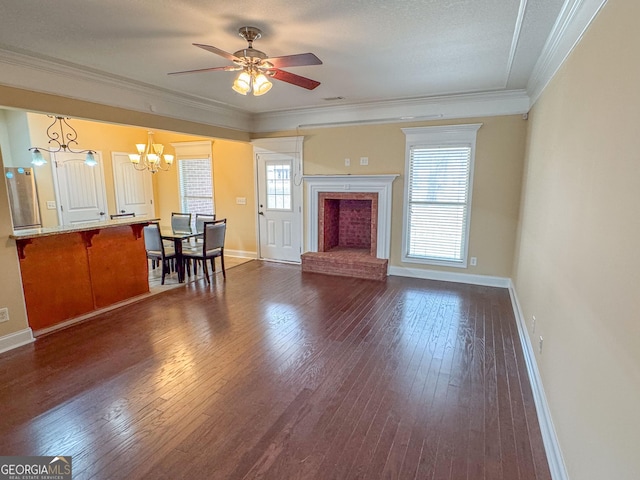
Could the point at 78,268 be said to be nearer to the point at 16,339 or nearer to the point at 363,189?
the point at 16,339

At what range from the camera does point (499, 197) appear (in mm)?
4859

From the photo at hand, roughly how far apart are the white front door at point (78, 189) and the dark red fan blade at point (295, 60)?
5223 millimetres

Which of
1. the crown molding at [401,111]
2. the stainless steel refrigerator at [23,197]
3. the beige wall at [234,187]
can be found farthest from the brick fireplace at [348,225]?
the stainless steel refrigerator at [23,197]

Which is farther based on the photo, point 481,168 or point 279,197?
point 279,197

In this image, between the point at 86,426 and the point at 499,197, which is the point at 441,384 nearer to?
the point at 86,426

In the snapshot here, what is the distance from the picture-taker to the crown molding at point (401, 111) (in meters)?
4.64

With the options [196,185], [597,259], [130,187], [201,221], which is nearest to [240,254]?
[201,221]

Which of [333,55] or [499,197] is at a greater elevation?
[333,55]

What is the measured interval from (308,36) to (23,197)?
19.1 ft

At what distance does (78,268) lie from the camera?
3.82 m

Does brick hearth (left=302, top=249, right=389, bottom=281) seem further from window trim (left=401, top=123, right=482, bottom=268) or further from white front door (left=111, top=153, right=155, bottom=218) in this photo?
white front door (left=111, top=153, right=155, bottom=218)

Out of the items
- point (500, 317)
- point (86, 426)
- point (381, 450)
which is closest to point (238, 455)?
point (381, 450)

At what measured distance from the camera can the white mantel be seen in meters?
5.53

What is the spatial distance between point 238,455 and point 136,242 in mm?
3417
